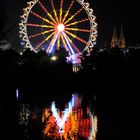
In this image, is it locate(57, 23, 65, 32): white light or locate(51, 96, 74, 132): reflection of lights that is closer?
locate(51, 96, 74, 132): reflection of lights

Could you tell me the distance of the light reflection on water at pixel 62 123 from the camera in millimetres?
11922

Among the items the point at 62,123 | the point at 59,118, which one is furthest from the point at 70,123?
the point at 59,118

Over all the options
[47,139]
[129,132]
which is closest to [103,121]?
[129,132]

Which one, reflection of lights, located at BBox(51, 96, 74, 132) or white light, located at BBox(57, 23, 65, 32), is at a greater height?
white light, located at BBox(57, 23, 65, 32)

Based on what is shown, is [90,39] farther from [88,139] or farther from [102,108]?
[88,139]

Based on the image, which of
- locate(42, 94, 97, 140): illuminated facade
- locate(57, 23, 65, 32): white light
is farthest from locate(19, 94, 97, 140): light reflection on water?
locate(57, 23, 65, 32): white light

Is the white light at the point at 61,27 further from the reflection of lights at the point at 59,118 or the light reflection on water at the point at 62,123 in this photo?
the reflection of lights at the point at 59,118

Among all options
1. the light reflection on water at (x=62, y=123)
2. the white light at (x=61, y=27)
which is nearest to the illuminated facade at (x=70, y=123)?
the light reflection on water at (x=62, y=123)

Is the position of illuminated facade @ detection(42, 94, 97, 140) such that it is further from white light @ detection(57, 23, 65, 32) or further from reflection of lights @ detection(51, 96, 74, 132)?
white light @ detection(57, 23, 65, 32)

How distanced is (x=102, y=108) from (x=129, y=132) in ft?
28.3

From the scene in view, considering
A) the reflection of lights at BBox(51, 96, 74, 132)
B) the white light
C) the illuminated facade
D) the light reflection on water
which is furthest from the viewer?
the white light

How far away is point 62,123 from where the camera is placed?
17.9 meters

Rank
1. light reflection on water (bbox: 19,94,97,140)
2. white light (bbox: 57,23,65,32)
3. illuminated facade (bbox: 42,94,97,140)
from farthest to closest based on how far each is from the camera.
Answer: white light (bbox: 57,23,65,32), illuminated facade (bbox: 42,94,97,140), light reflection on water (bbox: 19,94,97,140)

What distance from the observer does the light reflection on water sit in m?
11.9
